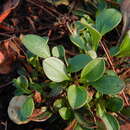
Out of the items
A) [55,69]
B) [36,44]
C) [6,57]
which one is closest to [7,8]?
[6,57]

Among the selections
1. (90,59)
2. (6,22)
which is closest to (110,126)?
(90,59)

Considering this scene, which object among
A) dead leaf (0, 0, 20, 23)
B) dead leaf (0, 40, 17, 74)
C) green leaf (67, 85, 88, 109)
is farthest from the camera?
dead leaf (0, 0, 20, 23)

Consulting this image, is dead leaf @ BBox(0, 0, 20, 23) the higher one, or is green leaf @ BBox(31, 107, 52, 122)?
dead leaf @ BBox(0, 0, 20, 23)

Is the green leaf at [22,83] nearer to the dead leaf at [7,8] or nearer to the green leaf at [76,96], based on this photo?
the green leaf at [76,96]

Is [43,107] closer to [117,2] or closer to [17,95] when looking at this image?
[17,95]

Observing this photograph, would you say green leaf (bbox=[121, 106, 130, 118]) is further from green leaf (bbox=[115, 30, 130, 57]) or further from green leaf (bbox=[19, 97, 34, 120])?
green leaf (bbox=[19, 97, 34, 120])

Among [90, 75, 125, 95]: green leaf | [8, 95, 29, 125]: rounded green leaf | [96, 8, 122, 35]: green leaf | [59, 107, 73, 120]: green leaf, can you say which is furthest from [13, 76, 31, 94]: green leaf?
[96, 8, 122, 35]: green leaf

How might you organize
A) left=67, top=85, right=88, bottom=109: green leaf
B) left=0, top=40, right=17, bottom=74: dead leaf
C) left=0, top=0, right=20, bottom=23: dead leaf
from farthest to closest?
left=0, top=0, right=20, bottom=23: dead leaf → left=0, top=40, right=17, bottom=74: dead leaf → left=67, top=85, right=88, bottom=109: green leaf

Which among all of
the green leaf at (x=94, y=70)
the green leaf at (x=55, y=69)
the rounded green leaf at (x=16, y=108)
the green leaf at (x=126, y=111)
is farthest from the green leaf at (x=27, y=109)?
the green leaf at (x=126, y=111)
